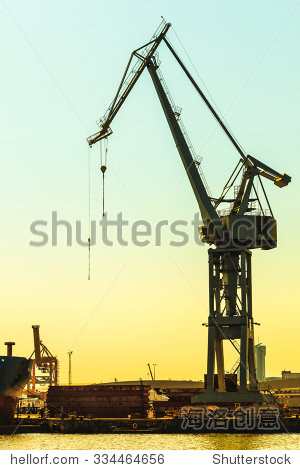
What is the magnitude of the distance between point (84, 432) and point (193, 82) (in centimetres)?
4075

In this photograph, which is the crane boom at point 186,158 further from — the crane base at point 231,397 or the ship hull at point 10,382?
the ship hull at point 10,382

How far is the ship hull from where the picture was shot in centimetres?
9719

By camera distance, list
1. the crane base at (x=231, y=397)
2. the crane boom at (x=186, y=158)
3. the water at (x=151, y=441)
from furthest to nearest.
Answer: the crane boom at (x=186, y=158) < the crane base at (x=231, y=397) < the water at (x=151, y=441)

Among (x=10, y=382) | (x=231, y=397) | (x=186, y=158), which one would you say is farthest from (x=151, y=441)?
(x=186, y=158)

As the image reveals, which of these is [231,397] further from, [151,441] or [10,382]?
[10,382]

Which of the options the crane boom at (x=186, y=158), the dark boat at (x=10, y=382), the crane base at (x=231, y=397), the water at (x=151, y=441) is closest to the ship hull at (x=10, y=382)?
the dark boat at (x=10, y=382)

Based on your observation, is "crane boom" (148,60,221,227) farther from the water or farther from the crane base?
the water

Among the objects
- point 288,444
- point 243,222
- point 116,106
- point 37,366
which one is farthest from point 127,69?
point 37,366

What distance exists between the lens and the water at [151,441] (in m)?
76.1

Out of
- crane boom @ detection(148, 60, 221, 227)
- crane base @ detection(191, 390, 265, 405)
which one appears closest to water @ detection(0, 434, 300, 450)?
crane base @ detection(191, 390, 265, 405)

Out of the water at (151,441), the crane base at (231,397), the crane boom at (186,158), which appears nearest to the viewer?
the water at (151,441)

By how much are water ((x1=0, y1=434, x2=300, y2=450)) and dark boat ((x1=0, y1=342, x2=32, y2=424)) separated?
16.1 ft

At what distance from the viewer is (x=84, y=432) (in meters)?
95.3

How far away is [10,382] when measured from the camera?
10012 centimetres
